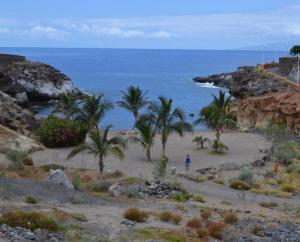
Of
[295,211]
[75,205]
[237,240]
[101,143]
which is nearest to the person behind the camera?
[237,240]

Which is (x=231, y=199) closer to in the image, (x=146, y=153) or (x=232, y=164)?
(x=232, y=164)

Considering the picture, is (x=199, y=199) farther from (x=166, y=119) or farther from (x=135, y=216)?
(x=166, y=119)

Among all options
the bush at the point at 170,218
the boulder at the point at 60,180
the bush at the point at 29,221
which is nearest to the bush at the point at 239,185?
the boulder at the point at 60,180

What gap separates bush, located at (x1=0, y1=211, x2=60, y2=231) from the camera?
50.2 feet

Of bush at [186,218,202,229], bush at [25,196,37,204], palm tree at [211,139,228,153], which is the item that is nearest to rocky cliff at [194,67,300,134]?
palm tree at [211,139,228,153]

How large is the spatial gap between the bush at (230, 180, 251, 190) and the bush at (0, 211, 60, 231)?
1529cm

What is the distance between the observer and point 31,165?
107 ft

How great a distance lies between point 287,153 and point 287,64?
51061 millimetres

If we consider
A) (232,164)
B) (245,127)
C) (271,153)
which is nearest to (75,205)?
(232,164)

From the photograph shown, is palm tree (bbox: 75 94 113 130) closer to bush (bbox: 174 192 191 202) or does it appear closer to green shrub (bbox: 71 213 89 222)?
bush (bbox: 174 192 191 202)

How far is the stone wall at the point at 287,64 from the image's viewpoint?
85.1 metres

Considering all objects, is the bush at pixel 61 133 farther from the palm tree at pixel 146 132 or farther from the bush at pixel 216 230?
the bush at pixel 216 230

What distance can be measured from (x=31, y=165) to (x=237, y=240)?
1799 cm

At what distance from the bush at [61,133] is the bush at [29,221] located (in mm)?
25118
